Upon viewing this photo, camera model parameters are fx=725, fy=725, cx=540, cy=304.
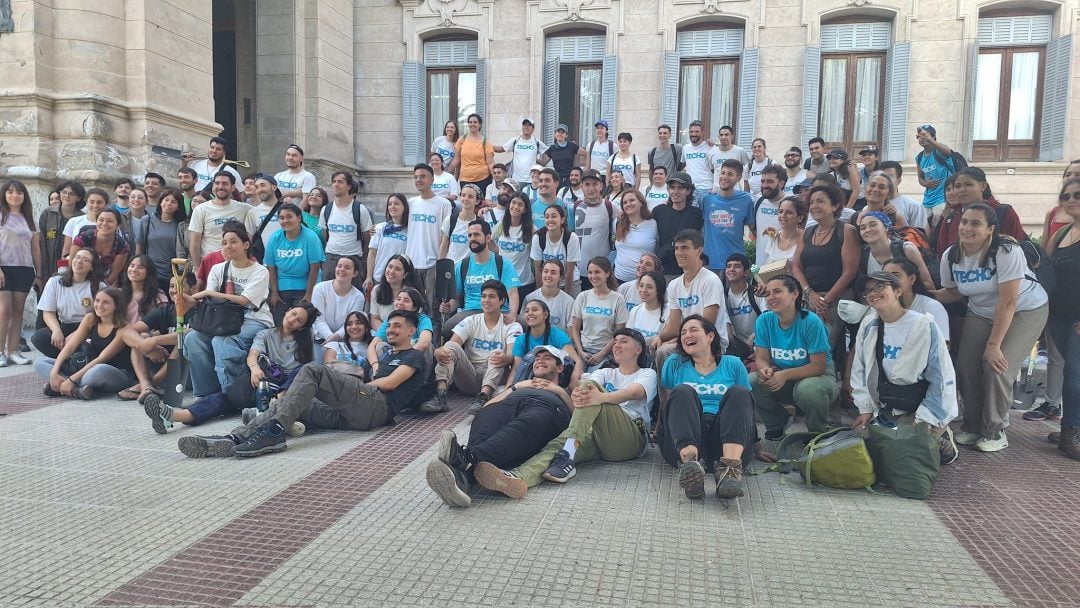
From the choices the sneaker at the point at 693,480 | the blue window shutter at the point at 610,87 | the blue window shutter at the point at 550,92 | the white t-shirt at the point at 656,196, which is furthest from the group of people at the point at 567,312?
the blue window shutter at the point at 550,92

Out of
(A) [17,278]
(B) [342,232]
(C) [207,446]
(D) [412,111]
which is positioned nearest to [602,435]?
(C) [207,446]

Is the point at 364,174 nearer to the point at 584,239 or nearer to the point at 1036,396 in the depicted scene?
the point at 584,239

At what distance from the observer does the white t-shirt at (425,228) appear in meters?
8.48

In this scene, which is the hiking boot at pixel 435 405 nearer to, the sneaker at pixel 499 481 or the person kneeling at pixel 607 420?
the person kneeling at pixel 607 420

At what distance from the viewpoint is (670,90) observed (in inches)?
587

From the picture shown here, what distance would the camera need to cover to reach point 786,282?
5305 millimetres

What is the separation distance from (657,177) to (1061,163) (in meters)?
9.04

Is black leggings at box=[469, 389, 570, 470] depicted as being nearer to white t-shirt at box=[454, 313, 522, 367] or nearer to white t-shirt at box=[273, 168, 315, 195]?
white t-shirt at box=[454, 313, 522, 367]

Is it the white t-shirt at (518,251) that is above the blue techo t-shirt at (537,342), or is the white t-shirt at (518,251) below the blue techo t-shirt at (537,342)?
above

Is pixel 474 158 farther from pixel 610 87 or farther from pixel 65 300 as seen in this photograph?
pixel 65 300

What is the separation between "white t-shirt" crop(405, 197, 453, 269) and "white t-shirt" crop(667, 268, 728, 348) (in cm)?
331

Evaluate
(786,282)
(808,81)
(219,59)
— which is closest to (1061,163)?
(808,81)

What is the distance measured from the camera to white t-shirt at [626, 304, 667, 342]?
6297 mm

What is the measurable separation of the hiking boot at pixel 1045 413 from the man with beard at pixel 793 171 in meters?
3.98
